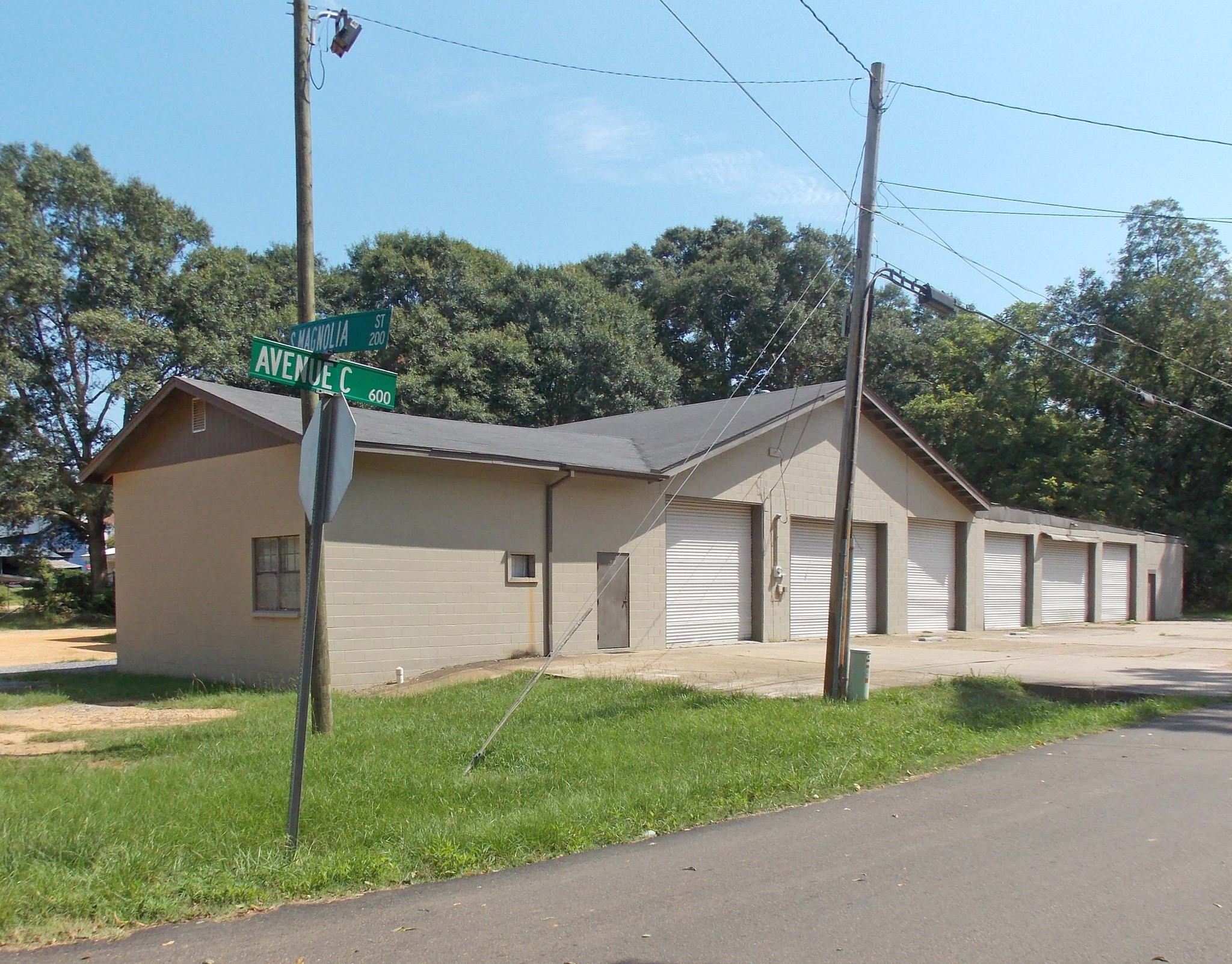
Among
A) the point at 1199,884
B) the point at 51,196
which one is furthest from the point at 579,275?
the point at 1199,884

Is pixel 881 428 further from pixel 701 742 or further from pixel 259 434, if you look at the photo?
pixel 701 742

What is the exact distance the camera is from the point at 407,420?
19656 millimetres

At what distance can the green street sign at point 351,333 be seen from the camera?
7.00 metres

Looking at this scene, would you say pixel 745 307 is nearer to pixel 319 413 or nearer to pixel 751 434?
pixel 751 434

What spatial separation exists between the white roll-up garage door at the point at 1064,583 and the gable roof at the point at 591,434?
5163 mm

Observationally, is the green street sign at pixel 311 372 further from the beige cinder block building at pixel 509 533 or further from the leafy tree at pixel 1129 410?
the leafy tree at pixel 1129 410

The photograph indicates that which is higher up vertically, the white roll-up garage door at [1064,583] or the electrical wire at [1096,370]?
the electrical wire at [1096,370]

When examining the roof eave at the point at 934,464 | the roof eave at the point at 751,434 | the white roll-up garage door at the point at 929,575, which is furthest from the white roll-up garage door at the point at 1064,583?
the roof eave at the point at 751,434

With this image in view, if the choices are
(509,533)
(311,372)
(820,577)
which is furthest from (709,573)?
(311,372)

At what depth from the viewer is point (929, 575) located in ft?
91.7

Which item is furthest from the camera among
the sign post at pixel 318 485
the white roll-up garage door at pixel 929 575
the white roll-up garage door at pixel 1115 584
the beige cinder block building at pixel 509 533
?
the white roll-up garage door at pixel 1115 584

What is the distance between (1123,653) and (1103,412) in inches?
1097

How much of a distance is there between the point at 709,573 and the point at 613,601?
2.99 m

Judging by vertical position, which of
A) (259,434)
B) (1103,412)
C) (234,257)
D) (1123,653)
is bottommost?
(1123,653)
